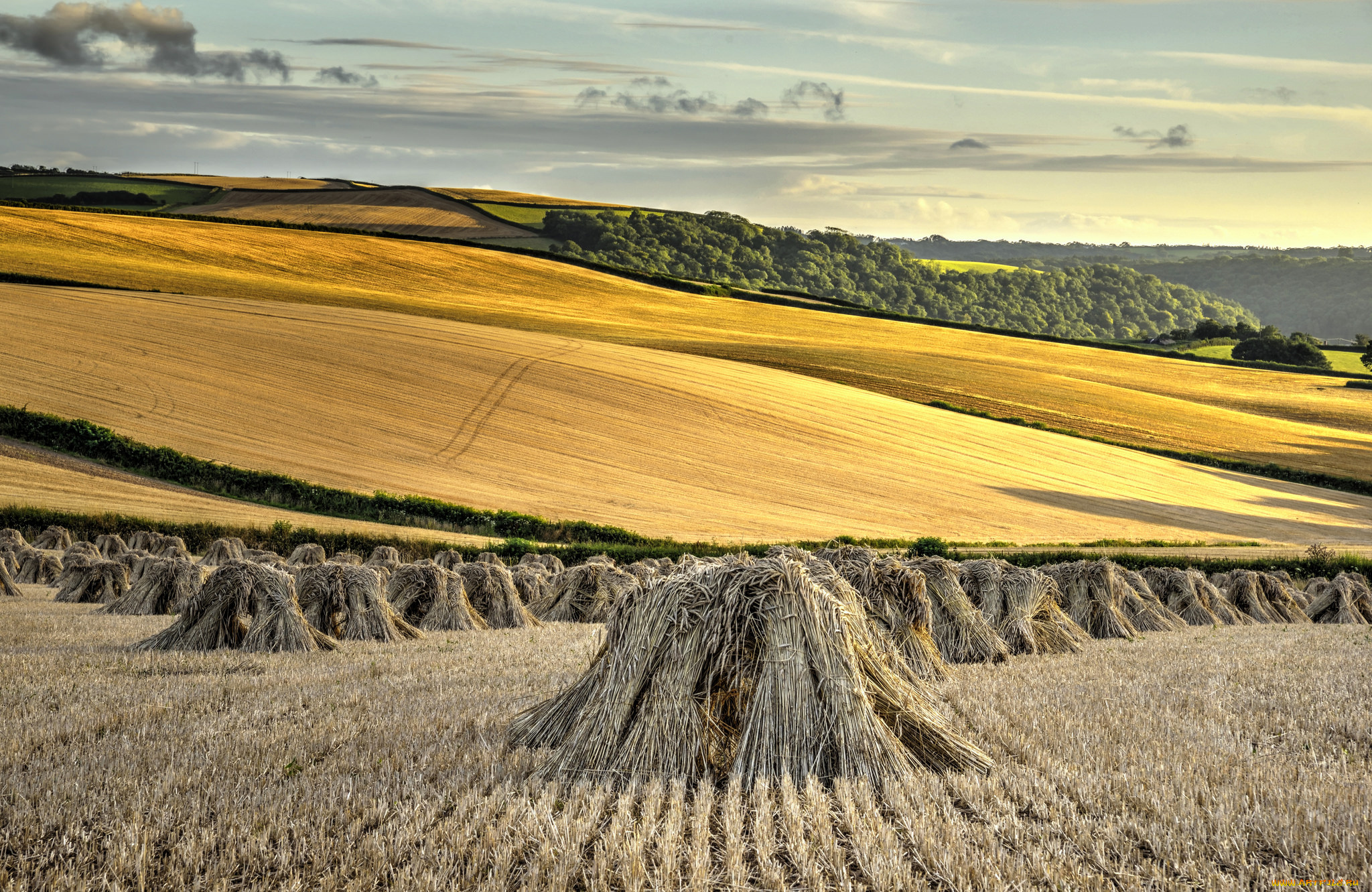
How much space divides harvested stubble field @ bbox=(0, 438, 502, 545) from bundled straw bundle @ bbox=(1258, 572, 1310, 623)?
23.0 metres

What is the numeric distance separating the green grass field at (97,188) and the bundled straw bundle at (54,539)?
330 feet

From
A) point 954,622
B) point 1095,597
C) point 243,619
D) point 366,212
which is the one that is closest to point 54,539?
point 243,619

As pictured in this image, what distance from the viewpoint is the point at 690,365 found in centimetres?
6619

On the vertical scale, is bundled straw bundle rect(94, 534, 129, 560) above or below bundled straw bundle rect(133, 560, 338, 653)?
below

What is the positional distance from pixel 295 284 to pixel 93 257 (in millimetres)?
15226

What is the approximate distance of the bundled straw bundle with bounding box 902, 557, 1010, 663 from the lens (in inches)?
593

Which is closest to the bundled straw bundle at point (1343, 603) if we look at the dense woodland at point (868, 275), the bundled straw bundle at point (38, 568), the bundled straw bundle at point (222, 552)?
the bundled straw bundle at point (222, 552)

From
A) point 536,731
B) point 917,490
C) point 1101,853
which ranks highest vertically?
point 1101,853

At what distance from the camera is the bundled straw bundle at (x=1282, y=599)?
975 inches

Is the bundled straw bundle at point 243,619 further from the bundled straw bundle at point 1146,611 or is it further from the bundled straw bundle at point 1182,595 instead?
the bundled straw bundle at point 1182,595

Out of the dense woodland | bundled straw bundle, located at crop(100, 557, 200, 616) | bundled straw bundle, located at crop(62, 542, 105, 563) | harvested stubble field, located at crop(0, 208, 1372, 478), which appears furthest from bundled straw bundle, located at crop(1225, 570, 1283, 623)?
the dense woodland

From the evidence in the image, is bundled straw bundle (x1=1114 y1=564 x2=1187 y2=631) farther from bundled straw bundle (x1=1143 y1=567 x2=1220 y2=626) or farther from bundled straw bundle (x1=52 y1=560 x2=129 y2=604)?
bundled straw bundle (x1=52 y1=560 x2=129 y2=604)

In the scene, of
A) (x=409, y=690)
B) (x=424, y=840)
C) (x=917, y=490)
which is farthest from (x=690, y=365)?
(x=424, y=840)

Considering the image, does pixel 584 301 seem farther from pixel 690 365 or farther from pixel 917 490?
pixel 917 490
